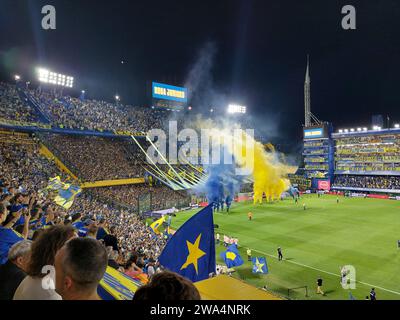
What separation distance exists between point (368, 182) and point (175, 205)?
51.1 meters

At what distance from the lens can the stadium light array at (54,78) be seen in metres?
46.8

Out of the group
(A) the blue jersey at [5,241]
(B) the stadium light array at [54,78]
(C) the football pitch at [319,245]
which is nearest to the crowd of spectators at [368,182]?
(C) the football pitch at [319,245]

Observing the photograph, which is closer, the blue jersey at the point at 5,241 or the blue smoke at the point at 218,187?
the blue jersey at the point at 5,241

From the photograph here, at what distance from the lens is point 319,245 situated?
26969mm

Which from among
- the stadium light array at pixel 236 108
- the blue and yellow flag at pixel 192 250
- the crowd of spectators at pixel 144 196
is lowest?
the crowd of spectators at pixel 144 196

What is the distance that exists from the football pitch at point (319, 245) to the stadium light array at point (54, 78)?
31089mm

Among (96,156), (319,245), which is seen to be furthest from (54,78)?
(319,245)

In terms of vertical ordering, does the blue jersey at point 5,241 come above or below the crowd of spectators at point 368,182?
above

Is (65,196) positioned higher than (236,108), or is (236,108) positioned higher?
(236,108)

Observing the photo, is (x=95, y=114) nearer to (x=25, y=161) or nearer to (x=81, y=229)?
(x=25, y=161)

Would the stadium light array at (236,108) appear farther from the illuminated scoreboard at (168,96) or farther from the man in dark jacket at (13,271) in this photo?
the man in dark jacket at (13,271)

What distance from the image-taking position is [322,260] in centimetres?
2319

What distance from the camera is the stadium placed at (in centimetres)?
388
